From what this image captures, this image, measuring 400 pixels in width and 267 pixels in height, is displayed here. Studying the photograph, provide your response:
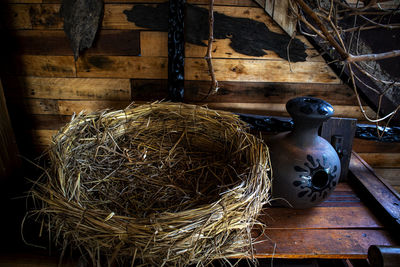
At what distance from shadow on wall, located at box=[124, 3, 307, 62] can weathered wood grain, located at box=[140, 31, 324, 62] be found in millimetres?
21

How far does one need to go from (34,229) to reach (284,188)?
3.20ft

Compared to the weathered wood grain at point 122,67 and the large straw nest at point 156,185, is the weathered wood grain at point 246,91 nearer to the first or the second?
the weathered wood grain at point 122,67

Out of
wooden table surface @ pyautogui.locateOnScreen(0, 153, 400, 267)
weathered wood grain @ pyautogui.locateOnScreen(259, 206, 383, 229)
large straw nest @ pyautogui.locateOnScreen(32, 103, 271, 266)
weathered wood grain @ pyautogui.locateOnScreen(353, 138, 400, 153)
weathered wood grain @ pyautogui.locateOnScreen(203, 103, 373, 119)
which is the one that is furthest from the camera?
weathered wood grain @ pyautogui.locateOnScreen(353, 138, 400, 153)

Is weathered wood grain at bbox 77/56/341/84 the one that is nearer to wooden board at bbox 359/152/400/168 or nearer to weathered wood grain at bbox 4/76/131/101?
weathered wood grain at bbox 4/76/131/101

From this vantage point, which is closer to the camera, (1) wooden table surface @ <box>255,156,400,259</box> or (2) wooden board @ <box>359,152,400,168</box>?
(1) wooden table surface @ <box>255,156,400,259</box>

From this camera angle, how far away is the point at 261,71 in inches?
64.1

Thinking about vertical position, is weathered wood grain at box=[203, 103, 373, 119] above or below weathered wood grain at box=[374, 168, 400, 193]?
above

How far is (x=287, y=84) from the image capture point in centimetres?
166

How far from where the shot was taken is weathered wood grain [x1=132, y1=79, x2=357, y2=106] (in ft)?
5.43

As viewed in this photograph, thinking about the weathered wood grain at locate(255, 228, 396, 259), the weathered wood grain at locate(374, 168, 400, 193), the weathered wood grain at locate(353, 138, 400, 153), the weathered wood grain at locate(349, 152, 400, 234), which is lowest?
the weathered wood grain at locate(374, 168, 400, 193)

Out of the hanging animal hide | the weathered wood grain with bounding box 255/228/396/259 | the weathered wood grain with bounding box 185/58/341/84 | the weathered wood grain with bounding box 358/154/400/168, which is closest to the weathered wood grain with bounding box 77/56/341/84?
the weathered wood grain with bounding box 185/58/341/84

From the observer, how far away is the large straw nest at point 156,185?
0.79 meters

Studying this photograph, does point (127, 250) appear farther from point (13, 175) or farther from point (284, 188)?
point (13, 175)

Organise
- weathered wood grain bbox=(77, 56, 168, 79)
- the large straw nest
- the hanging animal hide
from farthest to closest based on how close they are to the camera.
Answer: weathered wood grain bbox=(77, 56, 168, 79)
the hanging animal hide
the large straw nest
